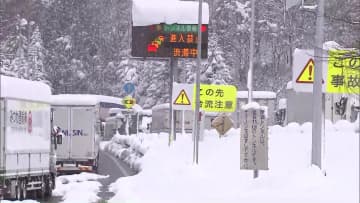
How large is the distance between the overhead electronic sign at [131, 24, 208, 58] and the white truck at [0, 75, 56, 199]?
521 inches

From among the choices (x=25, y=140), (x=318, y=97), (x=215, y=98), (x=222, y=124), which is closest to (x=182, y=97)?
(x=222, y=124)

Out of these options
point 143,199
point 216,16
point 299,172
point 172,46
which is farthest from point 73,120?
point 216,16

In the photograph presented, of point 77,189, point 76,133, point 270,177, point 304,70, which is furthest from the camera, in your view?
point 76,133

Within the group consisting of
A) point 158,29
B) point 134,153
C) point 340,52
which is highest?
point 158,29

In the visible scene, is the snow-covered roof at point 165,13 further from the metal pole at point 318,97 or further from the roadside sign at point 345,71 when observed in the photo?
the metal pole at point 318,97

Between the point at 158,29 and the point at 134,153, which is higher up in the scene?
the point at 158,29

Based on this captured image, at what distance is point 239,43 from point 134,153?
1331 inches

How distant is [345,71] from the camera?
15555 mm

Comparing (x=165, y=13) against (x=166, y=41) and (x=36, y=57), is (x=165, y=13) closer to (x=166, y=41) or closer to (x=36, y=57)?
(x=166, y=41)

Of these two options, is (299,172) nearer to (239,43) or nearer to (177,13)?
(177,13)

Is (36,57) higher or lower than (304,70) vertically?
higher

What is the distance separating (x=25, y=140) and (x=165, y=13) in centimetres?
1751

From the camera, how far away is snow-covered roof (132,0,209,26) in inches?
1446

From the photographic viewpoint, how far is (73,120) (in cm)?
3222
